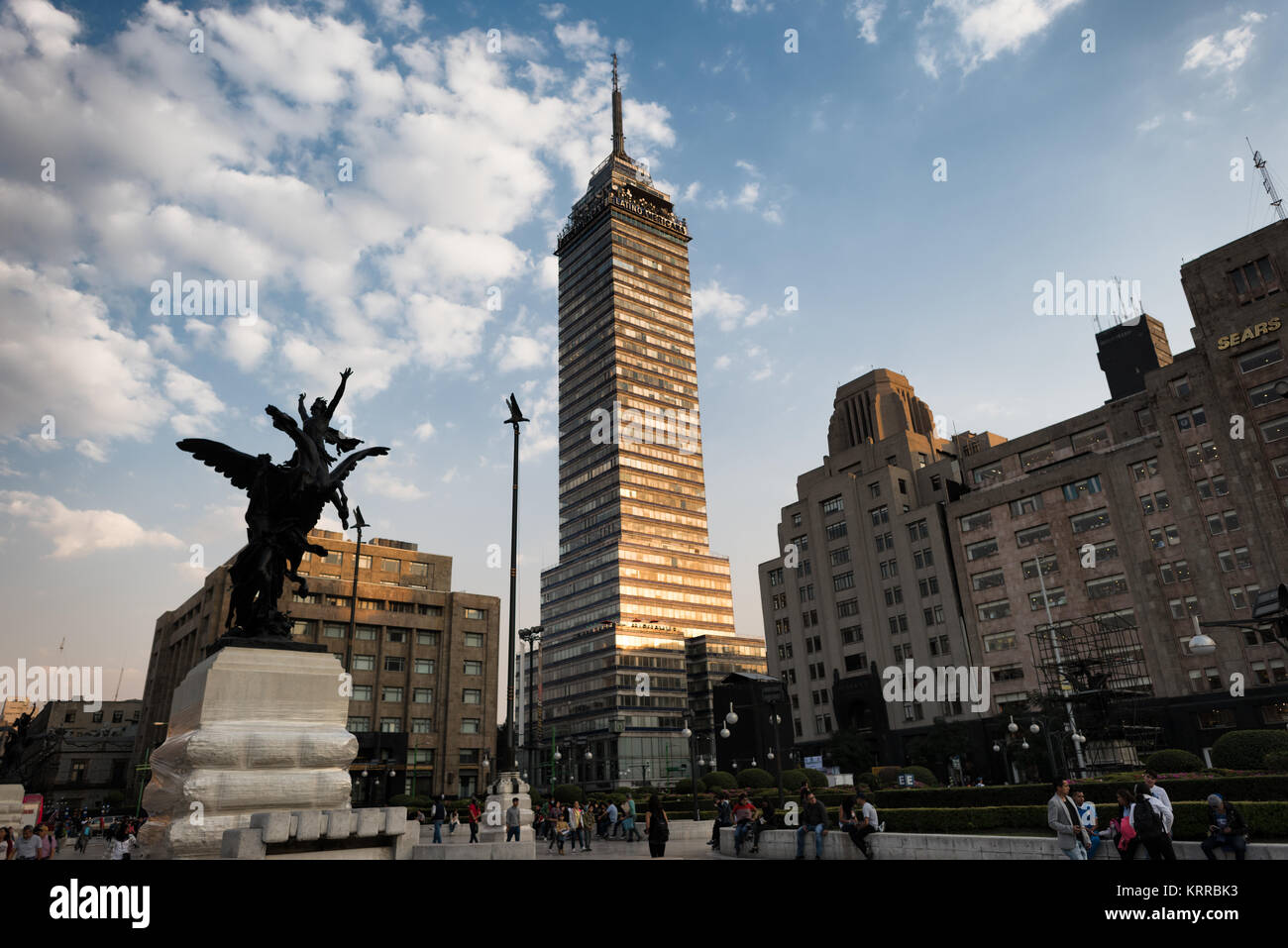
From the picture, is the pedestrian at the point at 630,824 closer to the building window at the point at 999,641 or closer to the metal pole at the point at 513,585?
the metal pole at the point at 513,585

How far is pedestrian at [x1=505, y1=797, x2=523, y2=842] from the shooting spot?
22531 millimetres

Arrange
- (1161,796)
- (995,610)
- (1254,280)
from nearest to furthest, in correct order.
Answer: (1161,796) → (1254,280) → (995,610)

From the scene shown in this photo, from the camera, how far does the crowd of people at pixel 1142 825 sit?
431 inches

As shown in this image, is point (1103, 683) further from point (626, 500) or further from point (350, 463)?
point (626, 500)

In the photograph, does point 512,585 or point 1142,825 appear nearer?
point 1142,825

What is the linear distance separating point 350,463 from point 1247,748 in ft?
131

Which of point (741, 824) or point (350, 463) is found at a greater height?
point (350, 463)

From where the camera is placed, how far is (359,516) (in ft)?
149

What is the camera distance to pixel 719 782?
48156mm

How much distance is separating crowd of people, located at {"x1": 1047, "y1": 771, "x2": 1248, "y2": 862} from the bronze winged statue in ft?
41.7

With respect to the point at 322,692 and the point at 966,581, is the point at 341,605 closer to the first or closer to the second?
the point at 966,581

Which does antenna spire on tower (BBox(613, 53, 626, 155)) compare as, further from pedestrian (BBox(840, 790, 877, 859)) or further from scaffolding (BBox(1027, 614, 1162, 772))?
pedestrian (BBox(840, 790, 877, 859))

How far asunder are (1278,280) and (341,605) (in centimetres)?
8595

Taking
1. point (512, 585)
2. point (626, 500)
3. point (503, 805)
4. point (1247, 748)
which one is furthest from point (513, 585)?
point (626, 500)
